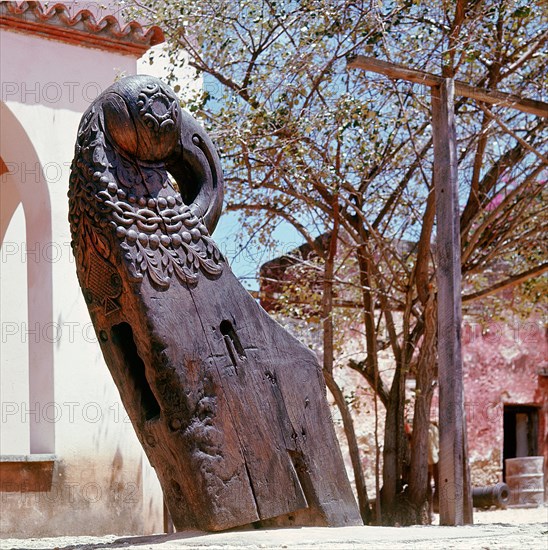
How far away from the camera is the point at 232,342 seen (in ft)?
15.5

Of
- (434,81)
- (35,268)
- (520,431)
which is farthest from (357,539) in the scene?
(520,431)

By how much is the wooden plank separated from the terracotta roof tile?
246cm

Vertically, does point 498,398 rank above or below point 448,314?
below


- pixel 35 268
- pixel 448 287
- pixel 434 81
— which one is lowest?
pixel 448 287

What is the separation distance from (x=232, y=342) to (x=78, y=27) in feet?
16.6

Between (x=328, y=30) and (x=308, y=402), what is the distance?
16.1 ft

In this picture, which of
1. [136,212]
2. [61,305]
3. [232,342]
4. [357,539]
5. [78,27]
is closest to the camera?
[357,539]

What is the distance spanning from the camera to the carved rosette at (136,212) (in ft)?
14.8

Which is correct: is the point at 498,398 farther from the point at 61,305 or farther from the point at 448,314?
the point at 448,314

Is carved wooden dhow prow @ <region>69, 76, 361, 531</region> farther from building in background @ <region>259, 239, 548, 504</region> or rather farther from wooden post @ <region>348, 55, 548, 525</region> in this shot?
building in background @ <region>259, 239, 548, 504</region>

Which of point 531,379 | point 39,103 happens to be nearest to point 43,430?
point 39,103

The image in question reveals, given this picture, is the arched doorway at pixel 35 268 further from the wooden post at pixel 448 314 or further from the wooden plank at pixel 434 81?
the wooden post at pixel 448 314

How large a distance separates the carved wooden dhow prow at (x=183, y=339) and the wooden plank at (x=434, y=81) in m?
2.47

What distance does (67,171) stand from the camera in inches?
344
